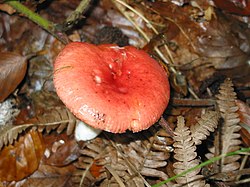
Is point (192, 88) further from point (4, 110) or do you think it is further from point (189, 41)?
point (4, 110)

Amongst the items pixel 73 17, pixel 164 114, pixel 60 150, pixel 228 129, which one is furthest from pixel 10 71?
pixel 228 129

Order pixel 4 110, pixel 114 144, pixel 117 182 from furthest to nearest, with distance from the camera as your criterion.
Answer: pixel 4 110
pixel 114 144
pixel 117 182

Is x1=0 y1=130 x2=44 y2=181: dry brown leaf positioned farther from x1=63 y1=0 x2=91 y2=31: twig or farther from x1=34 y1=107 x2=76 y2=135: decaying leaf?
x1=63 y1=0 x2=91 y2=31: twig

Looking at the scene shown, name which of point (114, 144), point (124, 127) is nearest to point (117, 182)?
point (114, 144)

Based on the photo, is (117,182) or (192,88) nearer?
(117,182)

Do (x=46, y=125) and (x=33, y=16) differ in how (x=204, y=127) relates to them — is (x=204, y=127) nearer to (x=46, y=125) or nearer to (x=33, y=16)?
(x=46, y=125)

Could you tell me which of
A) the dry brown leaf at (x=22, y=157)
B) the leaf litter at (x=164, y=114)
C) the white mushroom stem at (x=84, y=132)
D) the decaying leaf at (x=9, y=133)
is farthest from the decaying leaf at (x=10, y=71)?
the white mushroom stem at (x=84, y=132)

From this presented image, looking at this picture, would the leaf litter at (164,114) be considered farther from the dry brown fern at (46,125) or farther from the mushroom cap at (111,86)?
the mushroom cap at (111,86)
